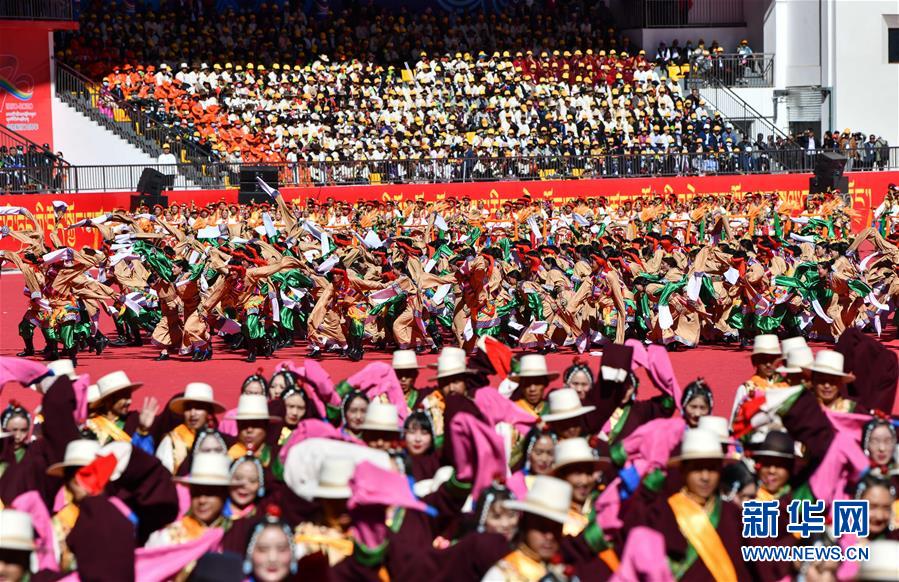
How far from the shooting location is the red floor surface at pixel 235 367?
1730 centimetres

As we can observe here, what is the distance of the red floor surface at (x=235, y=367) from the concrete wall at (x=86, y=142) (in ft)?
57.4

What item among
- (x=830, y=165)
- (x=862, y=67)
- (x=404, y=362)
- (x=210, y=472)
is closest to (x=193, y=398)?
(x=210, y=472)

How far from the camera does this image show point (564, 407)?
894 cm

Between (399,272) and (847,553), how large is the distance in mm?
13913

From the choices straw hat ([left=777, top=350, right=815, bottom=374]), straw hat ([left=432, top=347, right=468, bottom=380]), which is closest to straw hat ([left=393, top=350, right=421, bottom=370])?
straw hat ([left=432, top=347, right=468, bottom=380])

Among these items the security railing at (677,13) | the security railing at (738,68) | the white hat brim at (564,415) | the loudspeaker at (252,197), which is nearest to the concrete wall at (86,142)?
the loudspeaker at (252,197)

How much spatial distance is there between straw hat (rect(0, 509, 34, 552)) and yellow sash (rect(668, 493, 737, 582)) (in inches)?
119

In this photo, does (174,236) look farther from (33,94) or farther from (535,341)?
(33,94)

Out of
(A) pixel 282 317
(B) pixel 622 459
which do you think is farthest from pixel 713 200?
(B) pixel 622 459

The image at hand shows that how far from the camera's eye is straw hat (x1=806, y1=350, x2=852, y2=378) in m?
9.64

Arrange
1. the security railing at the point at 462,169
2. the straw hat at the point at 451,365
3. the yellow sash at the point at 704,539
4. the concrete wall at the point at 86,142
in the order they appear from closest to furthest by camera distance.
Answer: the yellow sash at the point at 704,539
the straw hat at the point at 451,365
the security railing at the point at 462,169
the concrete wall at the point at 86,142

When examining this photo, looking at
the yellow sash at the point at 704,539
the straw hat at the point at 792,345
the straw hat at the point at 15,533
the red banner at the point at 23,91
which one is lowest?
the yellow sash at the point at 704,539

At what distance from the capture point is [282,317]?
67.6 ft

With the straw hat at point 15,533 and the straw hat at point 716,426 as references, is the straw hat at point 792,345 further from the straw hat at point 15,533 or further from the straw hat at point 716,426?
the straw hat at point 15,533
